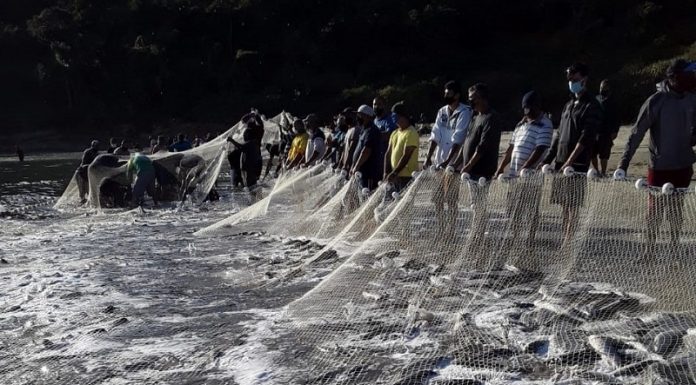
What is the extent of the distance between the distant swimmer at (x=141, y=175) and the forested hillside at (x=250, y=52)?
3426cm

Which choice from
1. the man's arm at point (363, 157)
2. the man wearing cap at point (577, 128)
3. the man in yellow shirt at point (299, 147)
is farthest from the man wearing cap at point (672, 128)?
the man in yellow shirt at point (299, 147)

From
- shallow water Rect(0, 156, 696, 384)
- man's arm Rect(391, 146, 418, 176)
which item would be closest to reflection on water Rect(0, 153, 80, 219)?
shallow water Rect(0, 156, 696, 384)

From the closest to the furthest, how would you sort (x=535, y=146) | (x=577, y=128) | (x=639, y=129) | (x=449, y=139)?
(x=639, y=129) → (x=577, y=128) → (x=535, y=146) → (x=449, y=139)

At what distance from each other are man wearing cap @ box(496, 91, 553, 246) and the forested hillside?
4247 centimetres

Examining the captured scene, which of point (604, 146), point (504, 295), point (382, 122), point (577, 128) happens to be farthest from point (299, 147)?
point (504, 295)

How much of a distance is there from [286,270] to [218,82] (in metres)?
52.3

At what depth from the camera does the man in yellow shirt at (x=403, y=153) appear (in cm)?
921

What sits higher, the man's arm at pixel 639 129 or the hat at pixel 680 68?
the hat at pixel 680 68

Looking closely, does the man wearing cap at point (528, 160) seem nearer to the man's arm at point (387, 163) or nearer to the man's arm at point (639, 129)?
the man's arm at point (639, 129)

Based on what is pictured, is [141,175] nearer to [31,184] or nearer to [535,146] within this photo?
[535,146]

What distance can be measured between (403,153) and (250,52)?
5122 centimetres

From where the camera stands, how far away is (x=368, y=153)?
10117mm

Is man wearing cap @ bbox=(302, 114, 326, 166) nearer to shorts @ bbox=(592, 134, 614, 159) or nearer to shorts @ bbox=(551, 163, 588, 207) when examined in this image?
shorts @ bbox=(592, 134, 614, 159)

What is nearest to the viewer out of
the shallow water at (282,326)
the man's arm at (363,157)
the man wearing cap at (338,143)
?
the shallow water at (282,326)
